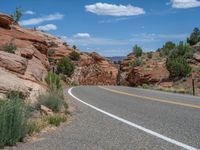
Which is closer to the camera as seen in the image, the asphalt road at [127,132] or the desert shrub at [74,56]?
the asphalt road at [127,132]

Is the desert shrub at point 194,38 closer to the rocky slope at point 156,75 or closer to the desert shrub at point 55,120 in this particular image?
the rocky slope at point 156,75

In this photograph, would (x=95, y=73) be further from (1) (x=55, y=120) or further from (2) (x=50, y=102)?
(1) (x=55, y=120)

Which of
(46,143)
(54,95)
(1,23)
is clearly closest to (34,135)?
(46,143)

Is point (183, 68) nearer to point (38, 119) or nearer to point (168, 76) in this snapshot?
point (168, 76)

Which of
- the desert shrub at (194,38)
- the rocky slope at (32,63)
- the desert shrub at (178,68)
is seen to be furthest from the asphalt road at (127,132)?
the desert shrub at (194,38)

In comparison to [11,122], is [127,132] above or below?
below

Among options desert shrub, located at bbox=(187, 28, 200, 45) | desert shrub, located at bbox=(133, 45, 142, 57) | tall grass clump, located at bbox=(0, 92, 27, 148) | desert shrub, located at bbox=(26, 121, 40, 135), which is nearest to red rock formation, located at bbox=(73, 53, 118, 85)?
desert shrub, located at bbox=(133, 45, 142, 57)

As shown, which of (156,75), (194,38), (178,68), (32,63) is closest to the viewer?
(32,63)

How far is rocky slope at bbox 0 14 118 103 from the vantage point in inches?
605

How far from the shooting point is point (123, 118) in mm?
11969

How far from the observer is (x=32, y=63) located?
25.4 meters

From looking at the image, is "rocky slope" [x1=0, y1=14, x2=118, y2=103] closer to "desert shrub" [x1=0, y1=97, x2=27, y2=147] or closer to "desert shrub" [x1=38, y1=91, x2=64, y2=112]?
"desert shrub" [x1=38, y1=91, x2=64, y2=112]

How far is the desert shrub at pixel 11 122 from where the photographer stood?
8.06 m

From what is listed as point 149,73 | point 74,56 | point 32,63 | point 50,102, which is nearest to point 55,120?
point 50,102
